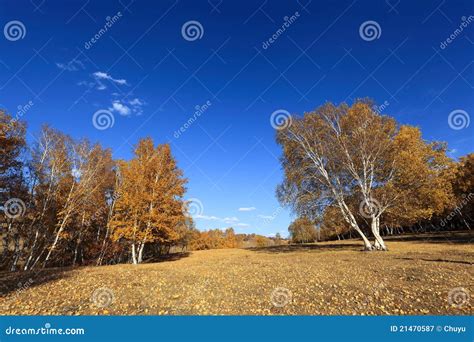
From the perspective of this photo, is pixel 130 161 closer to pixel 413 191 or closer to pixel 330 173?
pixel 330 173

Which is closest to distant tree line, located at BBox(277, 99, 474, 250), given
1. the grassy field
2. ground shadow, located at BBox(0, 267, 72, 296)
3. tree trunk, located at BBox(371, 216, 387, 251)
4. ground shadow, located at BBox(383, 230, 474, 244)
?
tree trunk, located at BBox(371, 216, 387, 251)

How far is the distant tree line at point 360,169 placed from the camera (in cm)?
2455

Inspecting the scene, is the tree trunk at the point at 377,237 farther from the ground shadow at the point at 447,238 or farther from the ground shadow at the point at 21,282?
the ground shadow at the point at 21,282

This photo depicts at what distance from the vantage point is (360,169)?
88.6 ft

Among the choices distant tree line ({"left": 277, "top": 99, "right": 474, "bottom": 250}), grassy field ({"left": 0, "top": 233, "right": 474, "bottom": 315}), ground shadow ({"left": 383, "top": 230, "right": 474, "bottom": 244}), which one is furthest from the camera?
ground shadow ({"left": 383, "top": 230, "right": 474, "bottom": 244})

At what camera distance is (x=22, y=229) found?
899 inches

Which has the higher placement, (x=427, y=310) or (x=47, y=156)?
(x=47, y=156)

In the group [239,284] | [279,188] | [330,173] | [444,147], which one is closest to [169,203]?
[279,188]

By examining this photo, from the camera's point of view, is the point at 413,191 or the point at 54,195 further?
the point at 413,191

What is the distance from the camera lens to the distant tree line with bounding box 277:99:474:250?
2455 cm

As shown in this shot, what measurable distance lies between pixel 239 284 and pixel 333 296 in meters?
4.20

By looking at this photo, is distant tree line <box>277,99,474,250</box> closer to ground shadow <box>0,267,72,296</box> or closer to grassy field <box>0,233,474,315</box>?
grassy field <box>0,233,474,315</box>

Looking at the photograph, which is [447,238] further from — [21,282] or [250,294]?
[21,282]

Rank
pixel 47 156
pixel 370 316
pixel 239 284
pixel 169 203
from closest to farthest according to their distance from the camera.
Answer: pixel 370 316 → pixel 239 284 → pixel 47 156 → pixel 169 203
